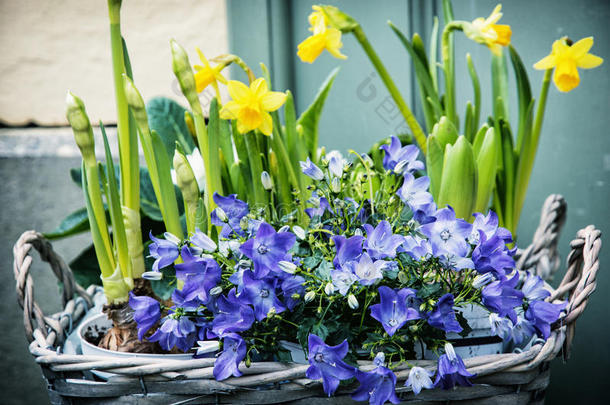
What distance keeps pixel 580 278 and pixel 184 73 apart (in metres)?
0.51

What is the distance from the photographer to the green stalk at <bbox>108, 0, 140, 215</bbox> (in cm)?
61

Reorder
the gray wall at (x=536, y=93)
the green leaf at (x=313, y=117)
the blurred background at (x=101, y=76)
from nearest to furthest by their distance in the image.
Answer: the green leaf at (x=313, y=117)
the gray wall at (x=536, y=93)
the blurred background at (x=101, y=76)

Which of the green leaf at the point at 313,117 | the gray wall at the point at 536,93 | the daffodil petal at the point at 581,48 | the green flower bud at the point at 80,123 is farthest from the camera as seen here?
the gray wall at the point at 536,93

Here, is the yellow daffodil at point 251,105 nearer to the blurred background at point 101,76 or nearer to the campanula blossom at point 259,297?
the campanula blossom at point 259,297

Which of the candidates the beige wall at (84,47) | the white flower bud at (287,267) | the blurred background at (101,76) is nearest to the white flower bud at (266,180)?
the white flower bud at (287,267)

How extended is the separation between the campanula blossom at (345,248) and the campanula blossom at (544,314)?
0.21m

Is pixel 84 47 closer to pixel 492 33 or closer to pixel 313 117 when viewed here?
pixel 313 117

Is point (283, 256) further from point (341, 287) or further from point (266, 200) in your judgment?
point (266, 200)

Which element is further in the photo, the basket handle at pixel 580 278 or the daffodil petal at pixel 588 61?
the daffodil petal at pixel 588 61

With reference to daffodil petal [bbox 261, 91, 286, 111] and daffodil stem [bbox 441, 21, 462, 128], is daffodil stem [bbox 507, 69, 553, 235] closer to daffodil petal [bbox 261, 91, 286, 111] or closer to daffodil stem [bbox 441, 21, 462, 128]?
daffodil stem [bbox 441, 21, 462, 128]

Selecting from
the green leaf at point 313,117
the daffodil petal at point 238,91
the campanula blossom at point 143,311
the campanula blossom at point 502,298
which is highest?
the daffodil petal at point 238,91

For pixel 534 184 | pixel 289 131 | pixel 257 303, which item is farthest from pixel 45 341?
pixel 534 184

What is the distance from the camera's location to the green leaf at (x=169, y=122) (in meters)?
0.80

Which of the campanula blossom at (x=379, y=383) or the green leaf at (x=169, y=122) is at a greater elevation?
the green leaf at (x=169, y=122)
